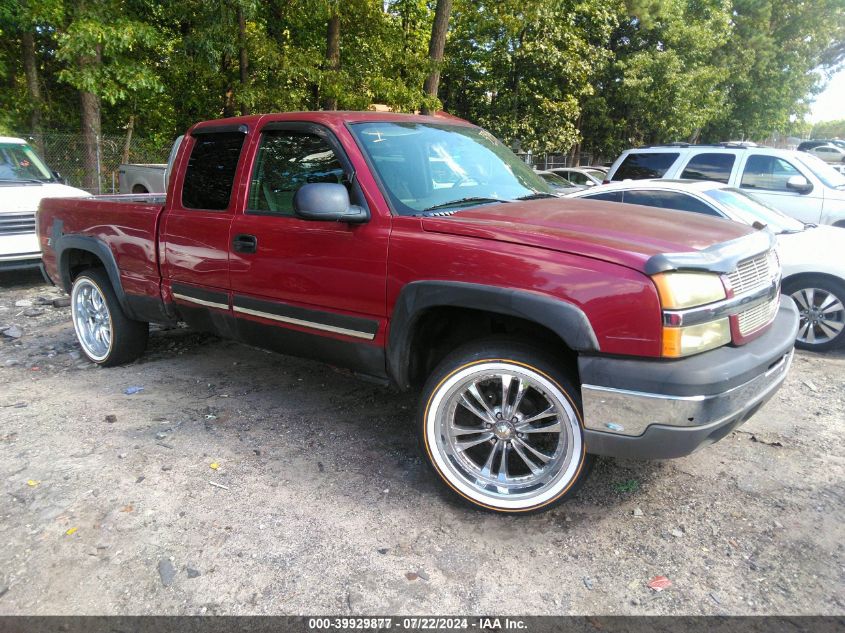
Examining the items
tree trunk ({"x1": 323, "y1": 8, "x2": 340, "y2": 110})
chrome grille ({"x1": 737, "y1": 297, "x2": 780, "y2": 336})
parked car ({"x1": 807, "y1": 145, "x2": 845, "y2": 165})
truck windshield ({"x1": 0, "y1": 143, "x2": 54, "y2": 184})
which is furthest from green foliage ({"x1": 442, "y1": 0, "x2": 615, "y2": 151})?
parked car ({"x1": 807, "y1": 145, "x2": 845, "y2": 165})

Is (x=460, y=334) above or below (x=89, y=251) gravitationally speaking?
below

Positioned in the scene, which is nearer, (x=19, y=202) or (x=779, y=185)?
(x=19, y=202)

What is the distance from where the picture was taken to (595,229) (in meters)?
2.83

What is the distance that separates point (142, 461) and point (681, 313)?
2.96 meters

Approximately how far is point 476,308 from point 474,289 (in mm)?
100

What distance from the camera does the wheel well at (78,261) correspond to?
5.11 m

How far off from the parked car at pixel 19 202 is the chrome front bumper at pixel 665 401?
24.3 ft

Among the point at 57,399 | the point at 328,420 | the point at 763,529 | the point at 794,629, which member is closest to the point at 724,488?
the point at 763,529

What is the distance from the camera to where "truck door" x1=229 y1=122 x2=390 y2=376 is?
10.6 ft

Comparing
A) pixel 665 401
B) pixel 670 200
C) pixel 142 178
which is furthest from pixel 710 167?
pixel 142 178

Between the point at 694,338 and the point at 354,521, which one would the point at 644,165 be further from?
the point at 354,521

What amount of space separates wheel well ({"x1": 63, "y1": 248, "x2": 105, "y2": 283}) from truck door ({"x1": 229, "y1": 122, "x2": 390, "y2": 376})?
6.58ft

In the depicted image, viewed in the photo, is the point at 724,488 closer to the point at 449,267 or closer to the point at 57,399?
the point at 449,267

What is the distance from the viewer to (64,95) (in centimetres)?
1905
